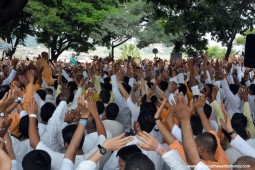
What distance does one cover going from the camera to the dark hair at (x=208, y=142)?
372cm

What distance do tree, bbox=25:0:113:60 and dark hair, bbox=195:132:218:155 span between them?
24051 millimetres

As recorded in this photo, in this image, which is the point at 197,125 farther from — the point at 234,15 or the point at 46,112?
the point at 234,15

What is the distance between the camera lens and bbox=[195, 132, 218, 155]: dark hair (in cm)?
372

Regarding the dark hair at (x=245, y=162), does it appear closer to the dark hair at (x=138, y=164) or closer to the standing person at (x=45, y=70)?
the dark hair at (x=138, y=164)

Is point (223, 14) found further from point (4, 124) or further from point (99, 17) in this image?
point (4, 124)

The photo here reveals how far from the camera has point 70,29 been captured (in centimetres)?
2958

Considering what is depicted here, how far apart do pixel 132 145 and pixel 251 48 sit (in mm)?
1374

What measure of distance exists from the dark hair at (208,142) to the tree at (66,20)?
24.1 meters

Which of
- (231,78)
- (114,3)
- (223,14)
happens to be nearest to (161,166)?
(231,78)

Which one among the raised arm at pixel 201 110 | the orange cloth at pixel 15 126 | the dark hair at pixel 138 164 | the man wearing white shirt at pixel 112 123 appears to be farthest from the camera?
the man wearing white shirt at pixel 112 123

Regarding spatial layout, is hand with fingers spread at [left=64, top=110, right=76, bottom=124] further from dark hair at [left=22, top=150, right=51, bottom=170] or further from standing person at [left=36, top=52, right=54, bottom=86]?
standing person at [left=36, top=52, right=54, bottom=86]

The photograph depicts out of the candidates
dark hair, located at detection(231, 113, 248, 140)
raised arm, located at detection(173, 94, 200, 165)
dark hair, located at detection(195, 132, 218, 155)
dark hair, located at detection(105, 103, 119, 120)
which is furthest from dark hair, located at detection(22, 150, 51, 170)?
dark hair, located at detection(105, 103, 119, 120)

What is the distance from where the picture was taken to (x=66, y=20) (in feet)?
99.7

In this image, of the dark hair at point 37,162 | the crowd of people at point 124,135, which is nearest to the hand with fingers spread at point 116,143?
the crowd of people at point 124,135
